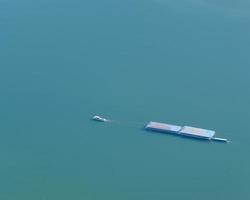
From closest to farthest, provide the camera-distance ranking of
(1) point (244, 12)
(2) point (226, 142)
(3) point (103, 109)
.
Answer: (2) point (226, 142)
(3) point (103, 109)
(1) point (244, 12)

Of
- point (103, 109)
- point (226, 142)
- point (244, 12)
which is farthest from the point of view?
point (244, 12)

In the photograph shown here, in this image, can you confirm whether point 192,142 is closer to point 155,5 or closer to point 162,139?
point 162,139

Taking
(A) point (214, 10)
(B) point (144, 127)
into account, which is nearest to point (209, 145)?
(B) point (144, 127)

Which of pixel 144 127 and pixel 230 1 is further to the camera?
pixel 230 1

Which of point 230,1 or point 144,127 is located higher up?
point 230,1

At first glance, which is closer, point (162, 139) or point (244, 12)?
point (162, 139)

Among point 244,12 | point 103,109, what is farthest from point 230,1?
point 103,109

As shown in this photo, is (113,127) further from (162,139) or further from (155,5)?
(155,5)
